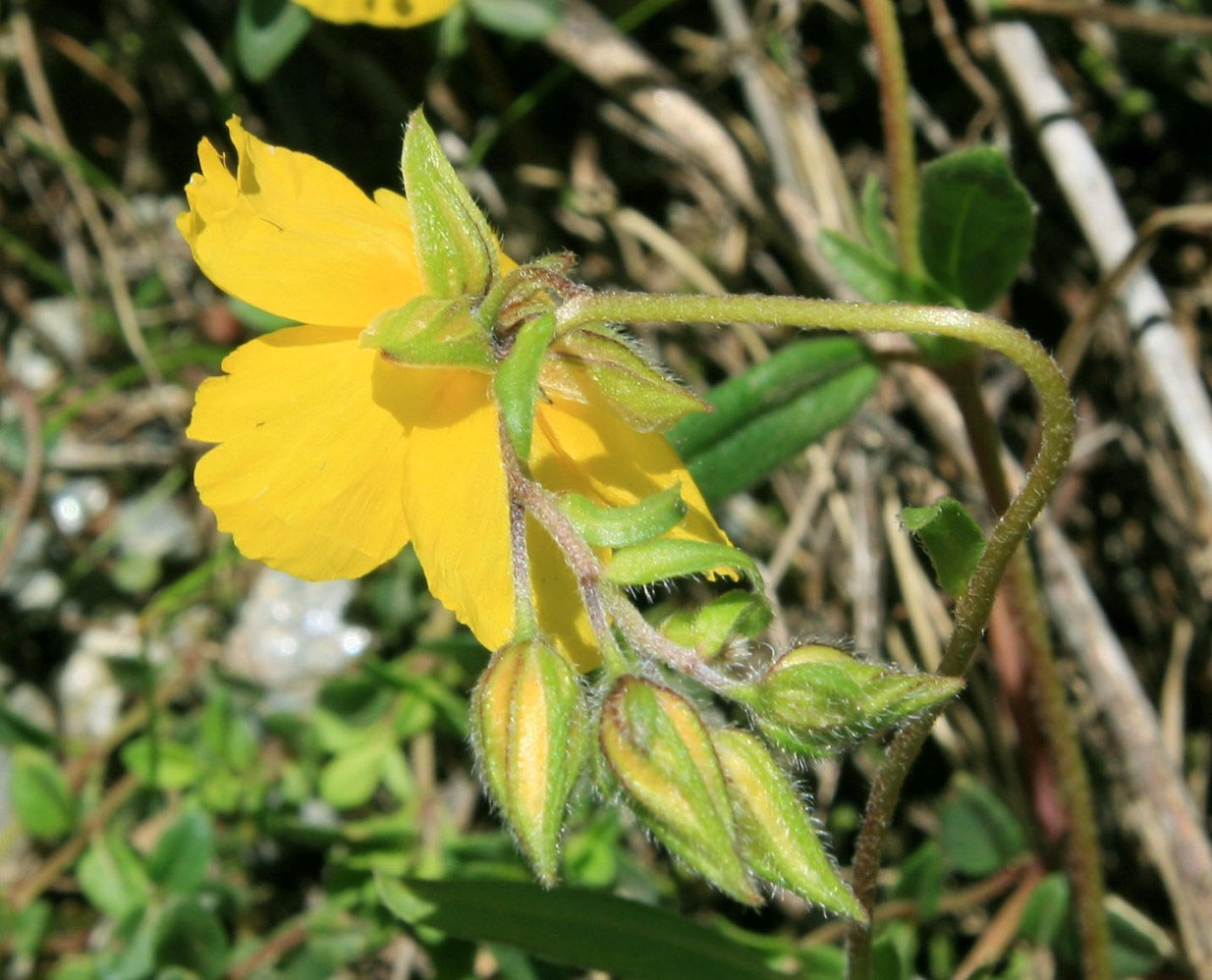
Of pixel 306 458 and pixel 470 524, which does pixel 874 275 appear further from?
pixel 306 458

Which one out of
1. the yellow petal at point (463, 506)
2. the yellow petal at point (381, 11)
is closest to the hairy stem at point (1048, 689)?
the yellow petal at point (463, 506)

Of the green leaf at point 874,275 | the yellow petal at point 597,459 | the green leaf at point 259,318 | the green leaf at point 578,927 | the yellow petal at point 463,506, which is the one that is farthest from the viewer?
the green leaf at point 259,318

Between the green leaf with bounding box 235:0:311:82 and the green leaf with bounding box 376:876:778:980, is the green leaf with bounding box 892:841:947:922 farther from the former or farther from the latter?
the green leaf with bounding box 235:0:311:82

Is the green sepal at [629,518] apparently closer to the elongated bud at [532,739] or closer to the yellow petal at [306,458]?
the elongated bud at [532,739]

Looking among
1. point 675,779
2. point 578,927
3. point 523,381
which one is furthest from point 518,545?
point 578,927

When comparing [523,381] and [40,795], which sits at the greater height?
[523,381]

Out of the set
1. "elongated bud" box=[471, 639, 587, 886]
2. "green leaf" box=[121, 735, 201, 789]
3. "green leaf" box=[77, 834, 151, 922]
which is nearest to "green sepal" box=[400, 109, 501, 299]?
"elongated bud" box=[471, 639, 587, 886]

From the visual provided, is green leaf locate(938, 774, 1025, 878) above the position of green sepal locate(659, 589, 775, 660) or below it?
below
